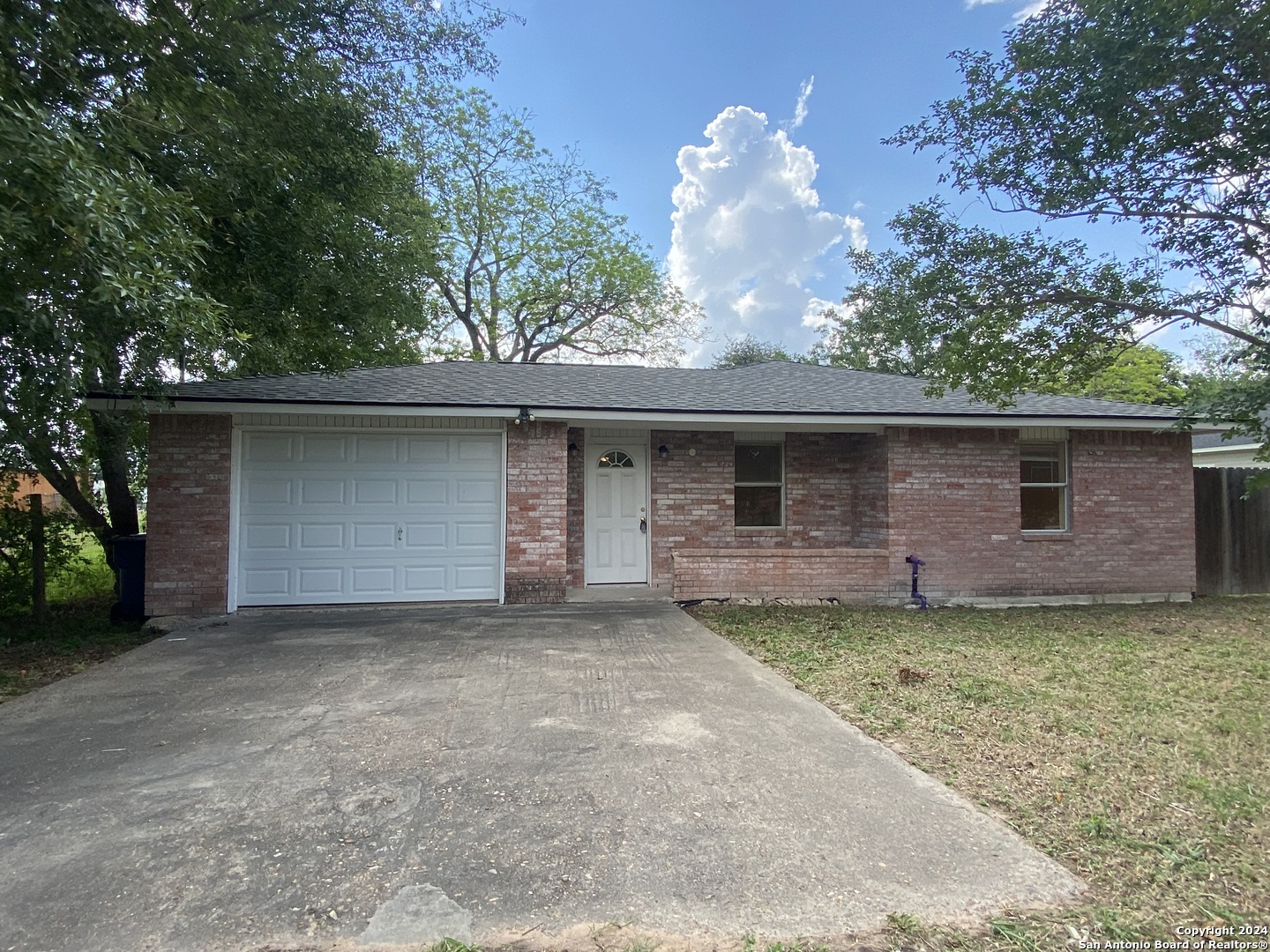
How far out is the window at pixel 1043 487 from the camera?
34.0 feet

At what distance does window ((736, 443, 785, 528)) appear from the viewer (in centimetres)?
1087

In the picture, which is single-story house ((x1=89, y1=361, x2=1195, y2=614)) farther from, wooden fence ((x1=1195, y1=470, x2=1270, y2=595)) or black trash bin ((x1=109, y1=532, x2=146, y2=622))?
wooden fence ((x1=1195, y1=470, x2=1270, y2=595))

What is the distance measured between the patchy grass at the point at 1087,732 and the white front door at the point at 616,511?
6.68ft

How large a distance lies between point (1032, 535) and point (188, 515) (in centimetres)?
1182

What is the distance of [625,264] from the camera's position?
26797mm

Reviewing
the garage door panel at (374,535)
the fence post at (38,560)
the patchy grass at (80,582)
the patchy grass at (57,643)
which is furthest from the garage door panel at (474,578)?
the patchy grass at (80,582)

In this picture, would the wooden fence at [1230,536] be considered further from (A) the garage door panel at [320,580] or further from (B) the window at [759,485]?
(A) the garage door panel at [320,580]

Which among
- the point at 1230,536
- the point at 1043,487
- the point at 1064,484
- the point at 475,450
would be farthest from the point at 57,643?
the point at 1230,536

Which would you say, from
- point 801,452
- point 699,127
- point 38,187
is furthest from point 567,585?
point 699,127

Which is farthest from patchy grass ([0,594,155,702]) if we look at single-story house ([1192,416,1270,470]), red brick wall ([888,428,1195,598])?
single-story house ([1192,416,1270,470])

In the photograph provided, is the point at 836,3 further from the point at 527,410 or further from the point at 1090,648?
the point at 1090,648

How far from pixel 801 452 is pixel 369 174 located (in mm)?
7411

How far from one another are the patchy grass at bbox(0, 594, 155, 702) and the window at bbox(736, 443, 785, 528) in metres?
8.22

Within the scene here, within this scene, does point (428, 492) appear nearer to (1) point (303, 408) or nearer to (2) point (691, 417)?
(1) point (303, 408)
